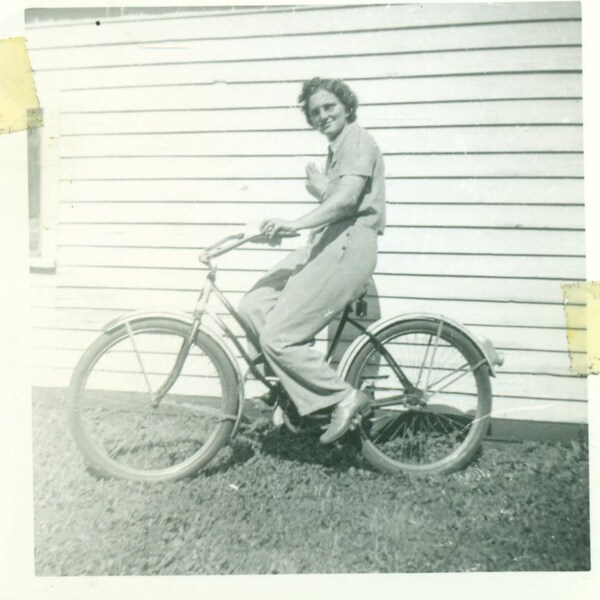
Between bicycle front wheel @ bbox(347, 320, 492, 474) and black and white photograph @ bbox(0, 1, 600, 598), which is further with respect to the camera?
bicycle front wheel @ bbox(347, 320, 492, 474)

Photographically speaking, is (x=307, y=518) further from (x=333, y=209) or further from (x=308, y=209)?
(x=308, y=209)

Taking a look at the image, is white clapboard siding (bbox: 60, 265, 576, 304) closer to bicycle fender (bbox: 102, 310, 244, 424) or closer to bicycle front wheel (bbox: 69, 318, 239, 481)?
bicycle front wheel (bbox: 69, 318, 239, 481)

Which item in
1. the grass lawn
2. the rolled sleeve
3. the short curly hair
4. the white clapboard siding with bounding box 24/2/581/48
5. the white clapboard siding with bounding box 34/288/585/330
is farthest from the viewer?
the white clapboard siding with bounding box 34/288/585/330

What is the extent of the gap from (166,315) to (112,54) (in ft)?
5.20

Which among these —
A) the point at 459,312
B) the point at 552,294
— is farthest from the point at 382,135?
the point at 552,294

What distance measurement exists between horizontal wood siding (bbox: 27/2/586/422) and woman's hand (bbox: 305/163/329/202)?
13cm

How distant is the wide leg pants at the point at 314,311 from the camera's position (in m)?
2.54

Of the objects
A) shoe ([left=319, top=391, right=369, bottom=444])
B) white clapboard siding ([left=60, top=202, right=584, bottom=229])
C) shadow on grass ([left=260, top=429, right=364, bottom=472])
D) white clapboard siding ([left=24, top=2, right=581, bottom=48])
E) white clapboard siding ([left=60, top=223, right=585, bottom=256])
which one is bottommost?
shadow on grass ([left=260, top=429, right=364, bottom=472])

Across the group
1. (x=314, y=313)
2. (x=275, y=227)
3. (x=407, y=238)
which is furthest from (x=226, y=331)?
(x=407, y=238)

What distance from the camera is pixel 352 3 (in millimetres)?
2824

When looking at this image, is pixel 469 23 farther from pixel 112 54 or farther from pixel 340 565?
pixel 340 565

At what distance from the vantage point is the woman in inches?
99.4

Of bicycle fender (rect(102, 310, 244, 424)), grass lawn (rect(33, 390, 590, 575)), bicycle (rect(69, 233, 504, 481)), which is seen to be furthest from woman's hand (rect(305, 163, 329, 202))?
grass lawn (rect(33, 390, 590, 575))

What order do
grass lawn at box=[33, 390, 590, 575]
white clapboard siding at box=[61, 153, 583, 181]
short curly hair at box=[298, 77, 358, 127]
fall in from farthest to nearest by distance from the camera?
white clapboard siding at box=[61, 153, 583, 181]
short curly hair at box=[298, 77, 358, 127]
grass lawn at box=[33, 390, 590, 575]
